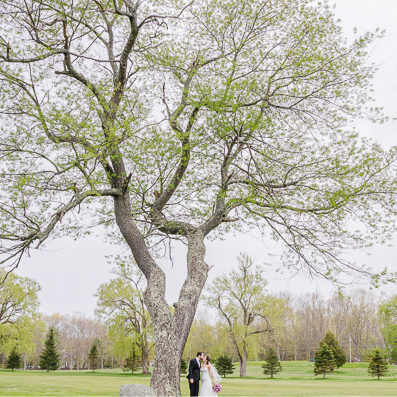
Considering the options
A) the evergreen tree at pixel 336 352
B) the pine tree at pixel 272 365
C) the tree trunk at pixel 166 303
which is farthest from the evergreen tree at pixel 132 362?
the tree trunk at pixel 166 303

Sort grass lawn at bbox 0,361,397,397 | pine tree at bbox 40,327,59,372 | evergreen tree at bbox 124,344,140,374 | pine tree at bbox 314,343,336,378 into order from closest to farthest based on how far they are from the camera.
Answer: grass lawn at bbox 0,361,397,397
pine tree at bbox 314,343,336,378
evergreen tree at bbox 124,344,140,374
pine tree at bbox 40,327,59,372

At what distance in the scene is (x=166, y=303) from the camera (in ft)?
31.0

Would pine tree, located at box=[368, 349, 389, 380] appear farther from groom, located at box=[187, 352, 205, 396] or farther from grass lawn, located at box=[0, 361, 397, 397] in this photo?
groom, located at box=[187, 352, 205, 396]

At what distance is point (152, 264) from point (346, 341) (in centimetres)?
6901

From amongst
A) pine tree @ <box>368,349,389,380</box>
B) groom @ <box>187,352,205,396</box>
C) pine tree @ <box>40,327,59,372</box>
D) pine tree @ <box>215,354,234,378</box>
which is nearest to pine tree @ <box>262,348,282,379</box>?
pine tree @ <box>215,354,234,378</box>

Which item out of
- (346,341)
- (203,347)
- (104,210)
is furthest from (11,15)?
(346,341)

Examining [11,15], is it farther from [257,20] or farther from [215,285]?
[215,285]

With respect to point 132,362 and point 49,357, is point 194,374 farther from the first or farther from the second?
point 49,357

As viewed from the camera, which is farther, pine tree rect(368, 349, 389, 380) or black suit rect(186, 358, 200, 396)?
pine tree rect(368, 349, 389, 380)

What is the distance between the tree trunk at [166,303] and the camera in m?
8.52

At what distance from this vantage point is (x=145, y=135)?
11.4 m

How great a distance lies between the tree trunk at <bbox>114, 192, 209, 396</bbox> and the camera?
852cm

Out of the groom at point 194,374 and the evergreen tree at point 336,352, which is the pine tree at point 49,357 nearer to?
the evergreen tree at point 336,352

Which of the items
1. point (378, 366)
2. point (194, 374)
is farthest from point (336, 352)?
point (194, 374)
